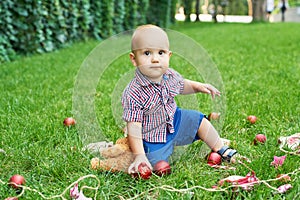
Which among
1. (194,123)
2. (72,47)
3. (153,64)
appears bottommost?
(72,47)

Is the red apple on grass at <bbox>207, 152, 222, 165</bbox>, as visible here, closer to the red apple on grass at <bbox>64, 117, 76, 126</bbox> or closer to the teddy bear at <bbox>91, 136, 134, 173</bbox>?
the teddy bear at <bbox>91, 136, 134, 173</bbox>

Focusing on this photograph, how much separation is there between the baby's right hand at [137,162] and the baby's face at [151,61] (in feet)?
1.12

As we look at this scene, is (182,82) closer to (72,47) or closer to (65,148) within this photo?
(65,148)

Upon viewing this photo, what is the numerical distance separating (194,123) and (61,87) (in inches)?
80.3

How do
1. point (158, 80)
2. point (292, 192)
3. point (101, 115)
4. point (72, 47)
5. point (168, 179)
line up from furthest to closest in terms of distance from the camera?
point (72, 47)
point (101, 115)
point (158, 80)
point (168, 179)
point (292, 192)

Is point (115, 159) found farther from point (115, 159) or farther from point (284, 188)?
point (284, 188)

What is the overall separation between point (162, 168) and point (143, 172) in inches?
3.4

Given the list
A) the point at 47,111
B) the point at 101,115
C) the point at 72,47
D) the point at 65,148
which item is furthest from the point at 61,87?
the point at 72,47

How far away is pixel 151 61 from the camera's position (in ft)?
6.28

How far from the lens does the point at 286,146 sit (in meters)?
2.15

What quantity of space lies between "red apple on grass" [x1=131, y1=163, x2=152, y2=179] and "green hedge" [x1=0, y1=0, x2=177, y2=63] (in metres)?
4.12

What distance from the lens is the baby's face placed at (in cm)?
191

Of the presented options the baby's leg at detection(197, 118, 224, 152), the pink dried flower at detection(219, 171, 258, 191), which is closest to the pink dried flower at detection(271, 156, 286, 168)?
the pink dried flower at detection(219, 171, 258, 191)

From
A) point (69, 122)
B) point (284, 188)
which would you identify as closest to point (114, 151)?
point (69, 122)
